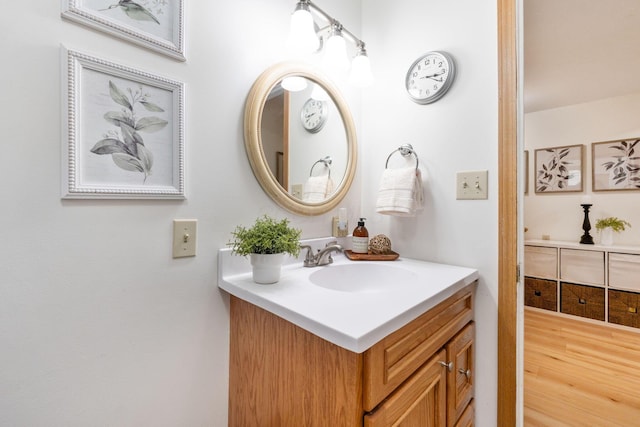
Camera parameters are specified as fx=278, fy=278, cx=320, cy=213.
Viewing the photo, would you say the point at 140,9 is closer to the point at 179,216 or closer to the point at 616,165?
the point at 179,216

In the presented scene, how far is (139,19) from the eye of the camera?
755mm

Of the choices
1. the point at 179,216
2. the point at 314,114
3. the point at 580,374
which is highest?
the point at 314,114

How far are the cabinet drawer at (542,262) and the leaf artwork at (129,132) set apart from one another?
3.41m

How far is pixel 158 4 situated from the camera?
2.59ft

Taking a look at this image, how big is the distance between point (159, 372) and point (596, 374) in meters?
2.46

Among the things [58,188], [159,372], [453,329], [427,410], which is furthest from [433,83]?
[159,372]

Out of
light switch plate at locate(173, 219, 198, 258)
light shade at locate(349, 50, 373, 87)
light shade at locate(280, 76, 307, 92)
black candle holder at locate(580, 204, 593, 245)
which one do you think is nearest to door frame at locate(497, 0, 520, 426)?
light shade at locate(349, 50, 373, 87)

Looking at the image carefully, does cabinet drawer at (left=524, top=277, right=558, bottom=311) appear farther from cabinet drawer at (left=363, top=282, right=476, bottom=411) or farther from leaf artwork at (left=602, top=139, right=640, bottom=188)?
cabinet drawer at (left=363, top=282, right=476, bottom=411)

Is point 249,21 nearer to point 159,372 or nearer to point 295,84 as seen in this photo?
point 295,84

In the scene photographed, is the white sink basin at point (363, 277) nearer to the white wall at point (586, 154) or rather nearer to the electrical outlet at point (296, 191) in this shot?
the electrical outlet at point (296, 191)

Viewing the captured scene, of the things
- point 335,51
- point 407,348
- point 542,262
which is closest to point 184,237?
point 407,348

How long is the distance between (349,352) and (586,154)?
3.56 meters

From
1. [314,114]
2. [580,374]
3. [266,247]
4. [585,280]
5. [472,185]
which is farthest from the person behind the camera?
[585,280]

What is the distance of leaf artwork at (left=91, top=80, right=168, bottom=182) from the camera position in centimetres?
71
